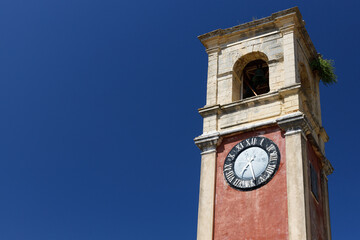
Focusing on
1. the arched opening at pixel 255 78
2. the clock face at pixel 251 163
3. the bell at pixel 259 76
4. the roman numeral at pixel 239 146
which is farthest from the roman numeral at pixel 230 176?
the bell at pixel 259 76

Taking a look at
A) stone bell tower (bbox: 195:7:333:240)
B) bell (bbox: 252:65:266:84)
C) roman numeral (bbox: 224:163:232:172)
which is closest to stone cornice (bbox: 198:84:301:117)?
stone bell tower (bbox: 195:7:333:240)

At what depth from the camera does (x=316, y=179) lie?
18703 mm

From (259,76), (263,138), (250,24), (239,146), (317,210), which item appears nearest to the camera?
(317,210)

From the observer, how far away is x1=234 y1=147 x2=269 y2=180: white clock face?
58.6ft

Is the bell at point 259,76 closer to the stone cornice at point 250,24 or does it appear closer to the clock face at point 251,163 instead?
the stone cornice at point 250,24

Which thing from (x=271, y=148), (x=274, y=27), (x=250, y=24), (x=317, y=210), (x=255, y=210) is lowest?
(x=255, y=210)

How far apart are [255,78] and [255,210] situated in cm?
624

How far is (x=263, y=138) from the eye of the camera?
18391 mm

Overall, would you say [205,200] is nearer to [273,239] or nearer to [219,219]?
[219,219]

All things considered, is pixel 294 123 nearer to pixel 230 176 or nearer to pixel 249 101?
pixel 249 101

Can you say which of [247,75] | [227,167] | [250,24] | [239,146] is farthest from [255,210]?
[250,24]

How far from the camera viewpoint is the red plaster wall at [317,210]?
56.0 ft

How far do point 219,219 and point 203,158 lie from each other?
2277 millimetres

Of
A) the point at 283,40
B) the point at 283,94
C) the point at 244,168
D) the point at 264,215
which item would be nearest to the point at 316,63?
the point at 283,40
